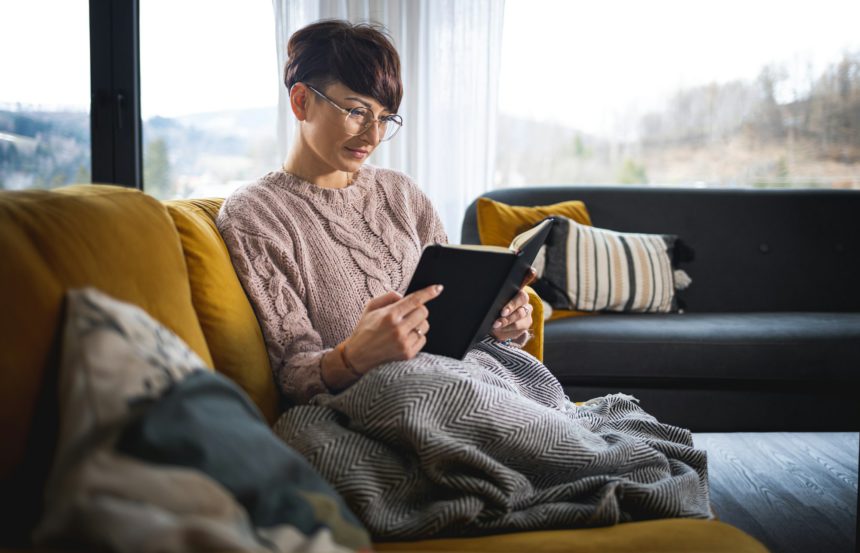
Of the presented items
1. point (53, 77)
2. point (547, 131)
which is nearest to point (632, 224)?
point (547, 131)

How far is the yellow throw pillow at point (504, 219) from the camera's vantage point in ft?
8.59

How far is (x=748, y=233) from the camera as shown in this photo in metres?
2.86

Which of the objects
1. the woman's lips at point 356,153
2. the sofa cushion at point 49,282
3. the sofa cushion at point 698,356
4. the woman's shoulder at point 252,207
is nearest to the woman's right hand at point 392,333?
the sofa cushion at point 49,282

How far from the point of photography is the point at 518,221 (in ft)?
8.69

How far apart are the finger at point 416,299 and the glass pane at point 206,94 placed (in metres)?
2.42

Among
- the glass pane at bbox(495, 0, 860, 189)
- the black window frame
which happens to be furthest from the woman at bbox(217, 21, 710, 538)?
the glass pane at bbox(495, 0, 860, 189)

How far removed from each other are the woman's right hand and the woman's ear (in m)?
0.54

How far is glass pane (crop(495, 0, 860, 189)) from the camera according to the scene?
3.72 meters

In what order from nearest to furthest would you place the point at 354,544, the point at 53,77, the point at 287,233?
the point at 354,544 → the point at 287,233 → the point at 53,77

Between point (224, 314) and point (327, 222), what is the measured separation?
0.34m

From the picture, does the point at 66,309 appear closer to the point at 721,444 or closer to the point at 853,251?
the point at 721,444

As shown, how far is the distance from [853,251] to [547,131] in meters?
1.55

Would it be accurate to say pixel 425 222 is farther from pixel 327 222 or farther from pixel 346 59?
pixel 346 59

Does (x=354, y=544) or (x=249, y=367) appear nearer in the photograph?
(x=354, y=544)
